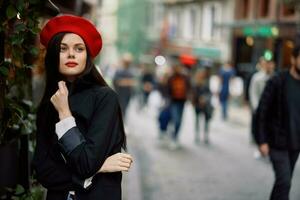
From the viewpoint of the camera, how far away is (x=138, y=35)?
4550 centimetres

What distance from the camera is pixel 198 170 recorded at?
973cm

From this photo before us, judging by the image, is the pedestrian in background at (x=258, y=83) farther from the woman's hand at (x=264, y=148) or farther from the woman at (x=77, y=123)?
the woman at (x=77, y=123)

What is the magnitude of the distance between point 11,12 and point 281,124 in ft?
9.69

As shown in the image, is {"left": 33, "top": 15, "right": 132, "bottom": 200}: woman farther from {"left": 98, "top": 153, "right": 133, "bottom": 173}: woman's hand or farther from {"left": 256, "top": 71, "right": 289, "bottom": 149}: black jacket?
{"left": 256, "top": 71, "right": 289, "bottom": 149}: black jacket

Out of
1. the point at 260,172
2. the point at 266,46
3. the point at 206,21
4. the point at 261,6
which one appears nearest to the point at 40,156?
the point at 260,172

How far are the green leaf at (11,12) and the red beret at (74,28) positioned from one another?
32 cm

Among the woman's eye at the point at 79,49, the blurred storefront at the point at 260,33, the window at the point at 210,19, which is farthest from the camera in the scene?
the window at the point at 210,19

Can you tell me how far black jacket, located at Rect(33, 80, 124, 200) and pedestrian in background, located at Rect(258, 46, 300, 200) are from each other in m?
2.60

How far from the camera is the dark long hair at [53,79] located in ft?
10.2

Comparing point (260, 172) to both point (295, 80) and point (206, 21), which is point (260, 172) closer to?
point (295, 80)

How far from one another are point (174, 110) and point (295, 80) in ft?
23.3

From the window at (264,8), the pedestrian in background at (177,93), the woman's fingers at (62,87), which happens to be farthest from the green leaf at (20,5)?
the window at (264,8)

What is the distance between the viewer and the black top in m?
5.38

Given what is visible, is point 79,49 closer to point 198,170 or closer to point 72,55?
point 72,55
